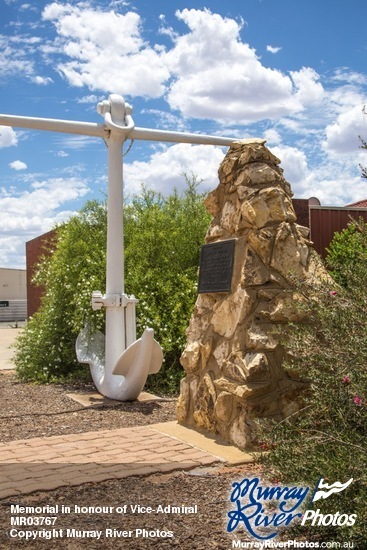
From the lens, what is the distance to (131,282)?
31.1ft

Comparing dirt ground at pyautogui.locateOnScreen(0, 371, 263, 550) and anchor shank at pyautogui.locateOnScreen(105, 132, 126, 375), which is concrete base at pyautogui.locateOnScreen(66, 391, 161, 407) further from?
dirt ground at pyautogui.locateOnScreen(0, 371, 263, 550)

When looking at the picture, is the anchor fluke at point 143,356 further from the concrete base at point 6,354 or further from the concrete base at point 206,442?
the concrete base at point 6,354

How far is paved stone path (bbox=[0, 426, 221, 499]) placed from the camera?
4465 millimetres

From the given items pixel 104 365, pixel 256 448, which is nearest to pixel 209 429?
pixel 256 448

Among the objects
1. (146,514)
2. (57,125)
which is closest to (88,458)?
(146,514)

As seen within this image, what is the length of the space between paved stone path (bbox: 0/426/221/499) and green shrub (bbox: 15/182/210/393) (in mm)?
3143

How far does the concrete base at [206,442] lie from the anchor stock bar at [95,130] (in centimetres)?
354

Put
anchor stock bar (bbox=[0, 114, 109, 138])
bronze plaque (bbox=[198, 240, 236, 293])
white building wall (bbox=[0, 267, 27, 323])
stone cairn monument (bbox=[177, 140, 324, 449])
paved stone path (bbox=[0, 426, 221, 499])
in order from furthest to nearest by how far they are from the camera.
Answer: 1. white building wall (bbox=[0, 267, 27, 323])
2. anchor stock bar (bbox=[0, 114, 109, 138])
3. bronze plaque (bbox=[198, 240, 236, 293])
4. stone cairn monument (bbox=[177, 140, 324, 449])
5. paved stone path (bbox=[0, 426, 221, 499])

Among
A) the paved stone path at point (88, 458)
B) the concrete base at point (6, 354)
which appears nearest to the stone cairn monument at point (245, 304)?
the paved stone path at point (88, 458)

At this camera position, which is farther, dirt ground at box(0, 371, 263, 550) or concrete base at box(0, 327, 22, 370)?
concrete base at box(0, 327, 22, 370)

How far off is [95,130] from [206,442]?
4.22 m

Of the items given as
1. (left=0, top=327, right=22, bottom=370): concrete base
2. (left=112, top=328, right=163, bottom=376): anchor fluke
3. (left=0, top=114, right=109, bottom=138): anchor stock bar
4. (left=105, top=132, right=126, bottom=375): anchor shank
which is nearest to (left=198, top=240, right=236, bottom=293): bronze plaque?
(left=112, top=328, right=163, bottom=376): anchor fluke

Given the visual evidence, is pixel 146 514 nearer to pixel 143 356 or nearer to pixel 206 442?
pixel 206 442

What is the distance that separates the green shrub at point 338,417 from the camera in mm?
3174
